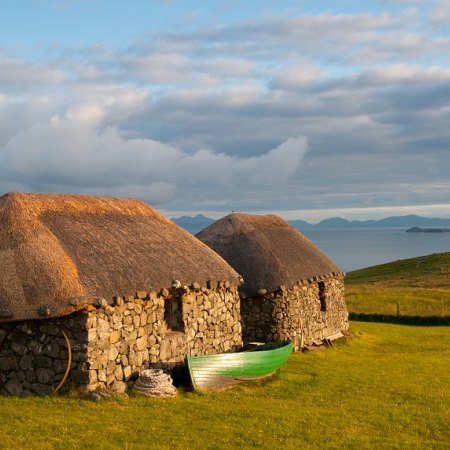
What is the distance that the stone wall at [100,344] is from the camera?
45.5 feet

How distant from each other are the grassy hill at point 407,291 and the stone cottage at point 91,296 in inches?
867

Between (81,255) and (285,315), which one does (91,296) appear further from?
(285,315)

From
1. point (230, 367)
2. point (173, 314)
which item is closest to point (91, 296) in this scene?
point (173, 314)

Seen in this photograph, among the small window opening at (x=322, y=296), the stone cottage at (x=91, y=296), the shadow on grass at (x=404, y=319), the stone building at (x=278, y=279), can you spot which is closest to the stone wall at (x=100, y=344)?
the stone cottage at (x=91, y=296)

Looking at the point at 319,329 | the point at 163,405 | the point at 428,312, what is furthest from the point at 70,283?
the point at 428,312

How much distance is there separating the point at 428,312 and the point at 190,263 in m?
23.5

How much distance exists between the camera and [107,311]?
14359 millimetres

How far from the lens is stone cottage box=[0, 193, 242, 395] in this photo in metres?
13.8

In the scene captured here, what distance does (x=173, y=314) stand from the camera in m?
17.5

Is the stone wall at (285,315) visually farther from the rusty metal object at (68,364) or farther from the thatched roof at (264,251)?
the rusty metal object at (68,364)

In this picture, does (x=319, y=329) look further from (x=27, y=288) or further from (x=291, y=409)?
(x=27, y=288)

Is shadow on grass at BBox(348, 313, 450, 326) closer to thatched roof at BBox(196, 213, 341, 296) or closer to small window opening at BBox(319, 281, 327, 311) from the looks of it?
thatched roof at BBox(196, 213, 341, 296)

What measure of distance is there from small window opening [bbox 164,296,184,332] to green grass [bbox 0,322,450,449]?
2658mm

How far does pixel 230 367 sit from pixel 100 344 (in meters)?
3.62
